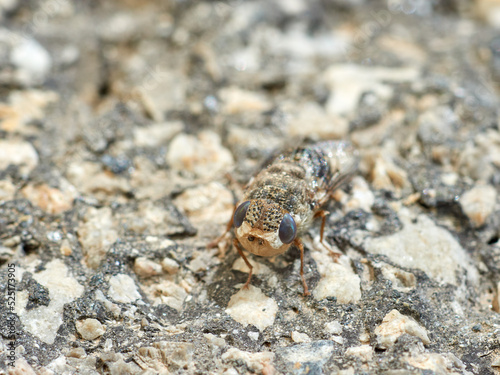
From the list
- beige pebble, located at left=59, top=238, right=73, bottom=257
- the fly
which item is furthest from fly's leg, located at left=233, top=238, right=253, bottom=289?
beige pebble, located at left=59, top=238, right=73, bottom=257

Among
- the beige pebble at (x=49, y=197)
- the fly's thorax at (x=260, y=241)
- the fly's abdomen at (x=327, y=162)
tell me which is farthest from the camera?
the fly's abdomen at (x=327, y=162)

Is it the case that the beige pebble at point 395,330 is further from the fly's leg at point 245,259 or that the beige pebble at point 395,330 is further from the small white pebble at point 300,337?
the fly's leg at point 245,259

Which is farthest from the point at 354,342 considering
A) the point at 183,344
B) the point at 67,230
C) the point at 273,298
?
the point at 67,230

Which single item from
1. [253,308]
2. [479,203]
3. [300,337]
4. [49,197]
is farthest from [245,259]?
[479,203]

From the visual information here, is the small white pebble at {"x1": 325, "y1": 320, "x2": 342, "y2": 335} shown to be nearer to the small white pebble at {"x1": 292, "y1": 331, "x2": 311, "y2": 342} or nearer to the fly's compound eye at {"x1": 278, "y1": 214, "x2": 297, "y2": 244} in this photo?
the small white pebble at {"x1": 292, "y1": 331, "x2": 311, "y2": 342}

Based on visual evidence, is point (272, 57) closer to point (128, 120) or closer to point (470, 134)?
point (128, 120)

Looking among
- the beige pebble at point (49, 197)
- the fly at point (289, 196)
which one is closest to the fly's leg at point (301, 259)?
the fly at point (289, 196)

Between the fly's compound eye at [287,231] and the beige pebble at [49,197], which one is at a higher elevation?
the fly's compound eye at [287,231]

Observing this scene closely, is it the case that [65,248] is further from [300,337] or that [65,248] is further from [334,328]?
[334,328]
